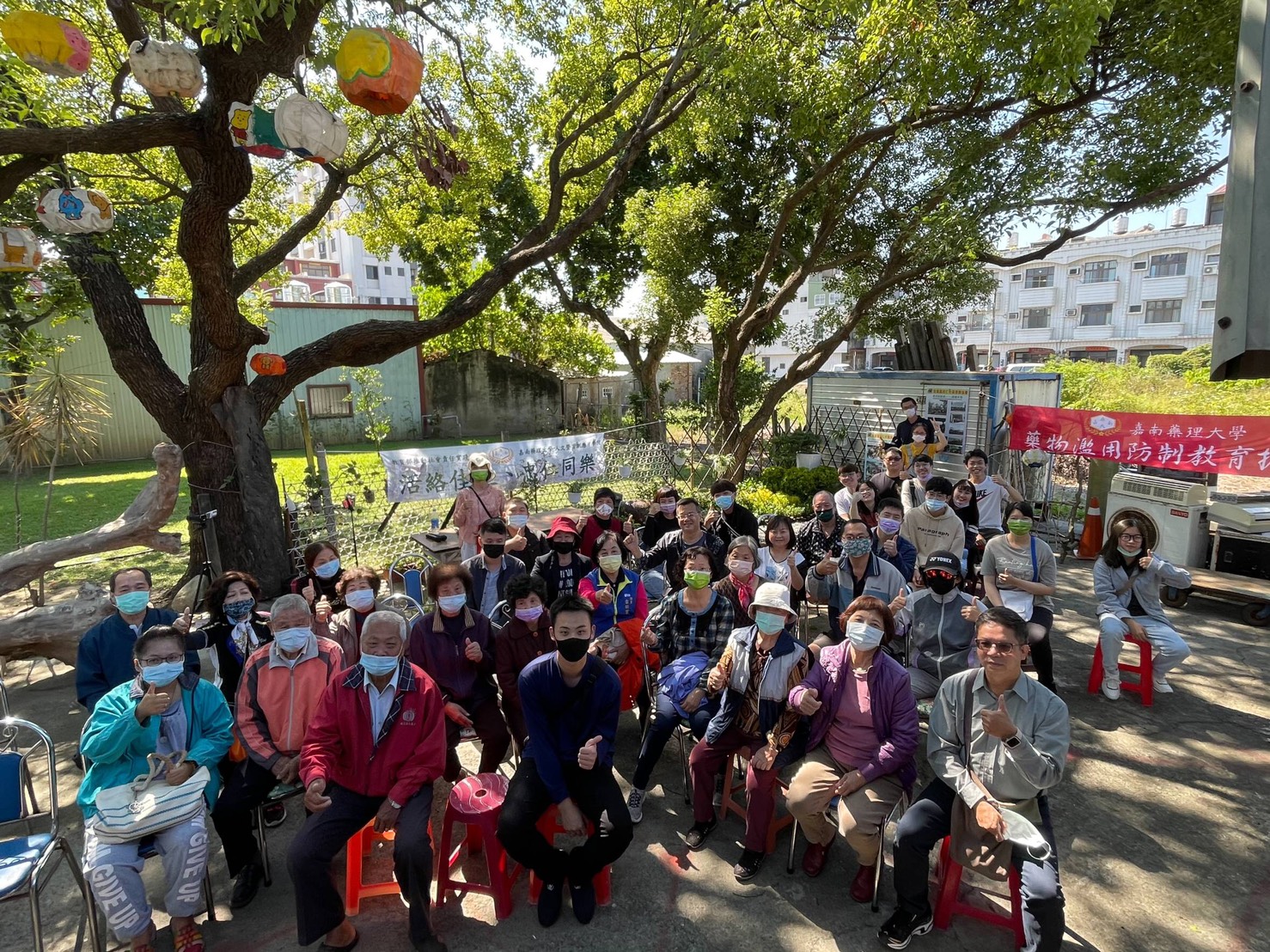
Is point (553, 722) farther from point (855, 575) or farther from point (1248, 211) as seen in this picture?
point (1248, 211)

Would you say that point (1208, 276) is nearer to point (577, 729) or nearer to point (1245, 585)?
point (1245, 585)

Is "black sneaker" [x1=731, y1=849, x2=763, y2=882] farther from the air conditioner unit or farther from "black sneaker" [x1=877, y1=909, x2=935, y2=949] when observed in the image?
the air conditioner unit

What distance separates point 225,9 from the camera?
3908mm

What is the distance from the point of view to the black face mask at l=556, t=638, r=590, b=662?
3389mm

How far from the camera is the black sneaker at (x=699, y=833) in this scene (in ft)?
12.2

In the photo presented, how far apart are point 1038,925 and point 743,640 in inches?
69.0

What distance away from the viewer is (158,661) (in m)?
3.16

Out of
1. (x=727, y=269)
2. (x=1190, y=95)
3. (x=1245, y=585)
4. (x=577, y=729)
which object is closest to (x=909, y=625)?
(x=577, y=729)

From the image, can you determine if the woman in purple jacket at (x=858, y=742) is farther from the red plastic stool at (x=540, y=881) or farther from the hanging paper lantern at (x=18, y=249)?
the hanging paper lantern at (x=18, y=249)

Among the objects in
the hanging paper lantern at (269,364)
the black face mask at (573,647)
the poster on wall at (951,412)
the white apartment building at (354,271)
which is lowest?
the black face mask at (573,647)

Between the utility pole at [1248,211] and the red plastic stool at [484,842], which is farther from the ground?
the utility pole at [1248,211]

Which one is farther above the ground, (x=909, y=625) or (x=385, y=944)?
(x=909, y=625)

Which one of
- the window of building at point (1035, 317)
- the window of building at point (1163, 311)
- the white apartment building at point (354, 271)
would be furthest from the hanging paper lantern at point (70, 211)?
the window of building at point (1163, 311)

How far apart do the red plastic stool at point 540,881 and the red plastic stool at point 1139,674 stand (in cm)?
444
